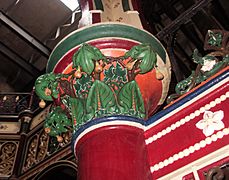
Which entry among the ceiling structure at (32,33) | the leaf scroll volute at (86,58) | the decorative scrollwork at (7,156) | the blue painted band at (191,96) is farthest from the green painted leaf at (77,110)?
the ceiling structure at (32,33)

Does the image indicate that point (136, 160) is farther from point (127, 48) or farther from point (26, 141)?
point (26, 141)

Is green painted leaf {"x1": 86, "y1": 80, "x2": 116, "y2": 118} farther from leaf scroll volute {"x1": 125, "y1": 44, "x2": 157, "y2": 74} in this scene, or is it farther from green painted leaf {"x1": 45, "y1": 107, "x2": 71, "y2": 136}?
green painted leaf {"x1": 45, "y1": 107, "x2": 71, "y2": 136}

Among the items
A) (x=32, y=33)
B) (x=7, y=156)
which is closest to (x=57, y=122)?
(x=7, y=156)

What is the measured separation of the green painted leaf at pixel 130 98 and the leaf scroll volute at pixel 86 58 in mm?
286

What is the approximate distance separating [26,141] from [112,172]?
18.3ft

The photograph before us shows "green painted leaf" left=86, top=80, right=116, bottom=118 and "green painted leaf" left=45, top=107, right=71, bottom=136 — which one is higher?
"green painted leaf" left=45, top=107, right=71, bottom=136

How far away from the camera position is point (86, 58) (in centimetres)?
263

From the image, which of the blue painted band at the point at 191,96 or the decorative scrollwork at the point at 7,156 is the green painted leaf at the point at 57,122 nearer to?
the blue painted band at the point at 191,96

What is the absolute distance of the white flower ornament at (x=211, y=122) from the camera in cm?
247

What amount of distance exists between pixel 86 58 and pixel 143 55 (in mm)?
414

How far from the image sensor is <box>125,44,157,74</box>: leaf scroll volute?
270 cm

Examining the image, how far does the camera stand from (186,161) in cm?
249

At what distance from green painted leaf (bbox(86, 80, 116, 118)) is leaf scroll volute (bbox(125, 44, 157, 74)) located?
11.4 inches

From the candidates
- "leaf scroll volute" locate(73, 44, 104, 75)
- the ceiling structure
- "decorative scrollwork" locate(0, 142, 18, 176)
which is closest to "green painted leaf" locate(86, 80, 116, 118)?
"leaf scroll volute" locate(73, 44, 104, 75)
